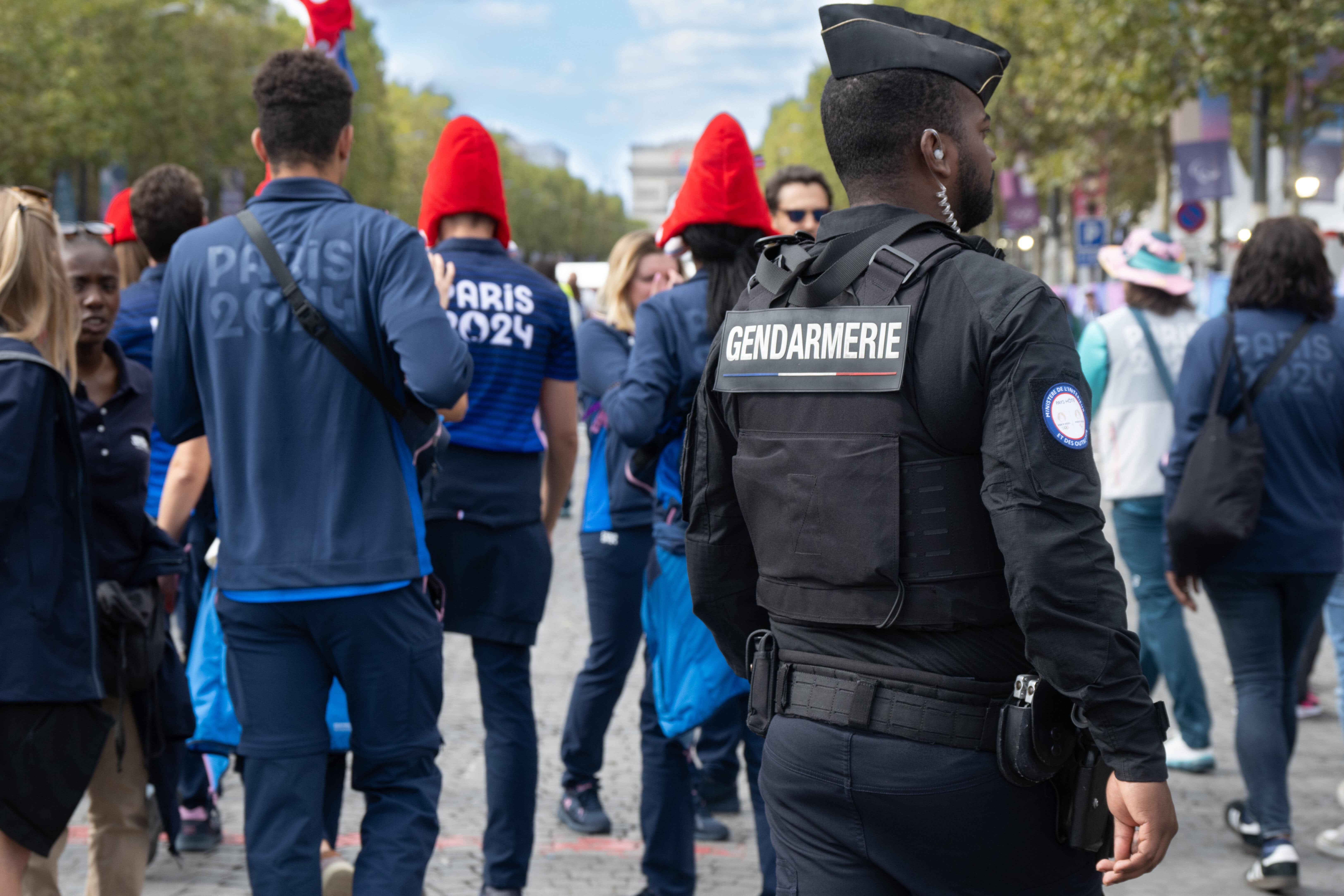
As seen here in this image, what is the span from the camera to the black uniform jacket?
6.66ft

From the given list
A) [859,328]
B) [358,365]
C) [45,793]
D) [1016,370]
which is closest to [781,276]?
[859,328]

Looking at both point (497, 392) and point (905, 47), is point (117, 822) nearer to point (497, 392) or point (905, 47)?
point (497, 392)

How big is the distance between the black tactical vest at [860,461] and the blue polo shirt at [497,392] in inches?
74.3

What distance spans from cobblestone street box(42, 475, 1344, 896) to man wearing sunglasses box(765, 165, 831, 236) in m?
2.13

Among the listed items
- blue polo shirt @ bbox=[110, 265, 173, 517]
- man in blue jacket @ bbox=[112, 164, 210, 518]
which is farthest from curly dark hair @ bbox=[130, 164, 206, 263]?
blue polo shirt @ bbox=[110, 265, 173, 517]

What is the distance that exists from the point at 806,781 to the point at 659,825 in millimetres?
1869

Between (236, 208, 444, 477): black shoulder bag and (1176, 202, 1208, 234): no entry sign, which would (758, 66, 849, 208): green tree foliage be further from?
(236, 208, 444, 477): black shoulder bag

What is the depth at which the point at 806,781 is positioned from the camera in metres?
2.26

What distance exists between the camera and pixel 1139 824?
6.75ft

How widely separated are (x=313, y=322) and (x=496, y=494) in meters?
1.11

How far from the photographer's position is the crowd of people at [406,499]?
320 centimetres

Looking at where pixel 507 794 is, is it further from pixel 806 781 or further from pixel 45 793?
pixel 806 781

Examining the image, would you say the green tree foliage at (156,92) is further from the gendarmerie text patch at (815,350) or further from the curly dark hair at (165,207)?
the gendarmerie text patch at (815,350)

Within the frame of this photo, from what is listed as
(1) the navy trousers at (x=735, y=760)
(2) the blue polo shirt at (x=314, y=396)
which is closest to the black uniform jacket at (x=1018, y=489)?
(1) the navy trousers at (x=735, y=760)
